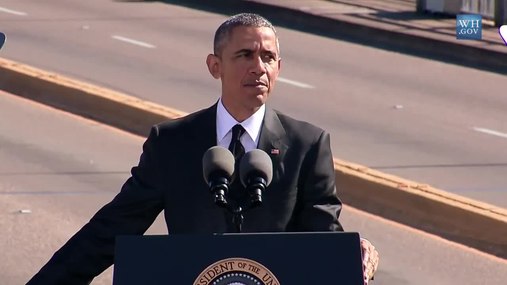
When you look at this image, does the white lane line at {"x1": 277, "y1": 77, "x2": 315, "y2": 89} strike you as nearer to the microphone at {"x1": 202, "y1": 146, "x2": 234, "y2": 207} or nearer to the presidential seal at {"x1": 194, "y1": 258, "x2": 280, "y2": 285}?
the microphone at {"x1": 202, "y1": 146, "x2": 234, "y2": 207}

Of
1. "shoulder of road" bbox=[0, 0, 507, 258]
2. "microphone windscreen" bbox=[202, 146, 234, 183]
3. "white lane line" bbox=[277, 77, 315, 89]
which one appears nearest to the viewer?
"microphone windscreen" bbox=[202, 146, 234, 183]

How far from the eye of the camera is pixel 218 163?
396cm

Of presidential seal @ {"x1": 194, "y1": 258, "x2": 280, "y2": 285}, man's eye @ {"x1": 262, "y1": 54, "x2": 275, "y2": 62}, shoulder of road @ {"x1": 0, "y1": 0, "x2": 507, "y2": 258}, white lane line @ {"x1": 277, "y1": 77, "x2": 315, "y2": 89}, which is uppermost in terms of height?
man's eye @ {"x1": 262, "y1": 54, "x2": 275, "y2": 62}

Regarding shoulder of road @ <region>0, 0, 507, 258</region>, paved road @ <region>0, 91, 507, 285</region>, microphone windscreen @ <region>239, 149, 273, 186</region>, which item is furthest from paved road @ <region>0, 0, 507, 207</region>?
microphone windscreen @ <region>239, 149, 273, 186</region>

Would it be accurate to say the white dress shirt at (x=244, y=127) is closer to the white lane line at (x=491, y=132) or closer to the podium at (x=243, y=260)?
the podium at (x=243, y=260)

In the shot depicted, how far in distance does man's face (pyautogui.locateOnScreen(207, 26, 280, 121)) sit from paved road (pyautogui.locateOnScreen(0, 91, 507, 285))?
5490mm

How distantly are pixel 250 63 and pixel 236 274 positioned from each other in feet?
2.42

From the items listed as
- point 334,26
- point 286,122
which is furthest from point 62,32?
point 286,122

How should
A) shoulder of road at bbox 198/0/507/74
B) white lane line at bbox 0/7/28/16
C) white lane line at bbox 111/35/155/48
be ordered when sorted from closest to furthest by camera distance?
1. shoulder of road at bbox 198/0/507/74
2. white lane line at bbox 111/35/155/48
3. white lane line at bbox 0/7/28/16

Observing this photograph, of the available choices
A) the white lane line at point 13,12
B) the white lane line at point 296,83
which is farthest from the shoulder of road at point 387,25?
the white lane line at point 296,83

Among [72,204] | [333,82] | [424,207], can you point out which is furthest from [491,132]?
[72,204]

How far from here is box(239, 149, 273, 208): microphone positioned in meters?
3.94

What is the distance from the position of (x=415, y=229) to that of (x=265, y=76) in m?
7.01

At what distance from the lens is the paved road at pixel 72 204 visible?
1016 centimetres
